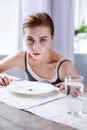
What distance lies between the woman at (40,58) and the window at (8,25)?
0.74 m

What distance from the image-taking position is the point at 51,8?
2.61m

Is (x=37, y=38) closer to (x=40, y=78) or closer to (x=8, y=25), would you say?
(x=40, y=78)

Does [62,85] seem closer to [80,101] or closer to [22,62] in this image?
[80,101]

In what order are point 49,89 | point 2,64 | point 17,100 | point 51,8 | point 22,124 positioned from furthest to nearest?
point 51,8, point 2,64, point 49,89, point 17,100, point 22,124

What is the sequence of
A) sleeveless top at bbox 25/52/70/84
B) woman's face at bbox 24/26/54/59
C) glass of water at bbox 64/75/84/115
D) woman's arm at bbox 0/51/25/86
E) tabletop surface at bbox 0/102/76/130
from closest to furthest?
tabletop surface at bbox 0/102/76/130 < glass of water at bbox 64/75/84/115 < woman's face at bbox 24/26/54/59 < sleeveless top at bbox 25/52/70/84 < woman's arm at bbox 0/51/25/86

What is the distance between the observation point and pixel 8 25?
242 centimetres

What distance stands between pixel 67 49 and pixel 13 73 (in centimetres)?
71

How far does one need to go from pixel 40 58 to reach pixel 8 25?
93 centimetres

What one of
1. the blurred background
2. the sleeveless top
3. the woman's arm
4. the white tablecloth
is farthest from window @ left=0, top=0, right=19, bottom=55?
the white tablecloth

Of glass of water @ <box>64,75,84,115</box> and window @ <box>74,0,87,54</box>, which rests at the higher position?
window @ <box>74,0,87,54</box>

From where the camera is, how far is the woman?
139 centimetres

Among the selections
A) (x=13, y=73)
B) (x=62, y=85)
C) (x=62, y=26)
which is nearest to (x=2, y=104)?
(x=62, y=85)

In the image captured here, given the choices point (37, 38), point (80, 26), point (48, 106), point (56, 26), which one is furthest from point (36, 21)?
point (80, 26)

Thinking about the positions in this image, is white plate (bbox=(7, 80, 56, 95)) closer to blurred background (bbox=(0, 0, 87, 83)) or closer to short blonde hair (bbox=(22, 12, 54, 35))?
short blonde hair (bbox=(22, 12, 54, 35))
